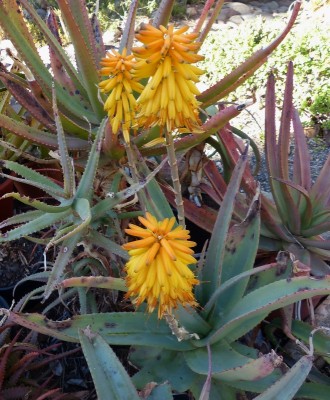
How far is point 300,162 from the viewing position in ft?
5.40

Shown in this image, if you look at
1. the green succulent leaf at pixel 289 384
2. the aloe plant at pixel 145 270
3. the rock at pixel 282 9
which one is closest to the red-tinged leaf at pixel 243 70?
the aloe plant at pixel 145 270

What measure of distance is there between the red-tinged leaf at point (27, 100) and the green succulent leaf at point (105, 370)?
623mm

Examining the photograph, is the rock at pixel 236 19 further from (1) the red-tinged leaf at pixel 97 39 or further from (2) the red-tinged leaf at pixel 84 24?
(2) the red-tinged leaf at pixel 84 24

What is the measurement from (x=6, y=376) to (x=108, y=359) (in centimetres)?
39

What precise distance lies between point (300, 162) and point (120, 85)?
3.19 ft

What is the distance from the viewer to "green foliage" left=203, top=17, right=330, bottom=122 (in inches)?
126

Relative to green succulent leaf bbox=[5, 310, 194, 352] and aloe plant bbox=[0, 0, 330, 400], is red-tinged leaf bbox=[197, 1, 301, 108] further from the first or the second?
green succulent leaf bbox=[5, 310, 194, 352]

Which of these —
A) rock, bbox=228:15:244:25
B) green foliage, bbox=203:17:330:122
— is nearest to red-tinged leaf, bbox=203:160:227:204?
green foliage, bbox=203:17:330:122

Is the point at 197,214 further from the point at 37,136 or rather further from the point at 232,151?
the point at 37,136

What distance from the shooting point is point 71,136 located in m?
1.40

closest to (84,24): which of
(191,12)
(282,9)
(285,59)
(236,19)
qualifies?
(285,59)

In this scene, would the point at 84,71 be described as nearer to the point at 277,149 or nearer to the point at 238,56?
the point at 277,149

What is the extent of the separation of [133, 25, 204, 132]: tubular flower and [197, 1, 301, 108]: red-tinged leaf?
0.50 metres

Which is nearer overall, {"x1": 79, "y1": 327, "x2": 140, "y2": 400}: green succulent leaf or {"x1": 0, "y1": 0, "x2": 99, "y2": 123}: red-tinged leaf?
{"x1": 79, "y1": 327, "x2": 140, "y2": 400}: green succulent leaf
